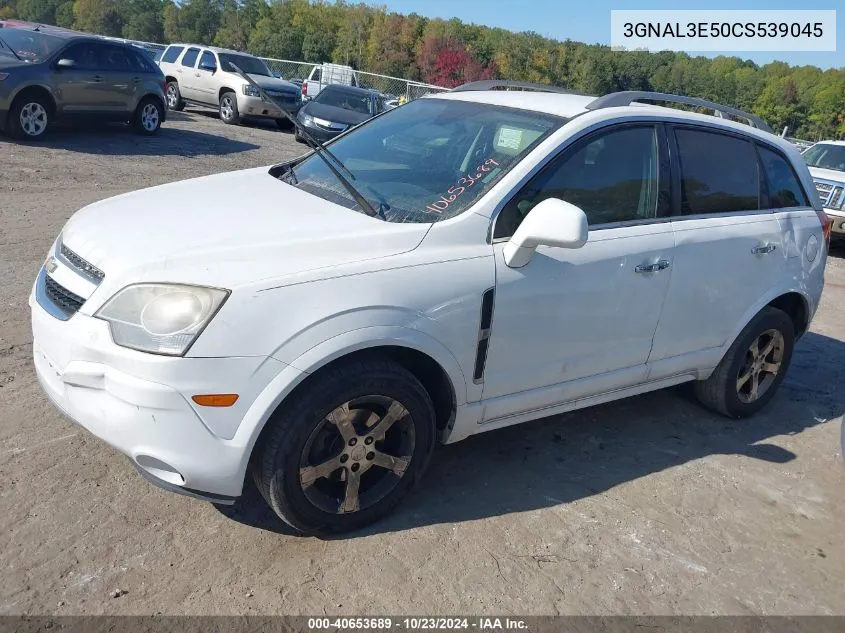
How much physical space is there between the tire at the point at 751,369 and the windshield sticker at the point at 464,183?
212 centimetres

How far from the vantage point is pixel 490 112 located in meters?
4.08

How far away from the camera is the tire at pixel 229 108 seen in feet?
60.4

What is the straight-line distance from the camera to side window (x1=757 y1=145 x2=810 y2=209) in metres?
4.79

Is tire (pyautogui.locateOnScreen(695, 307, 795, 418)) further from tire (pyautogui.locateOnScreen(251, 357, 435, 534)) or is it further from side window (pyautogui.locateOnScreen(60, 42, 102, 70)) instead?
side window (pyautogui.locateOnScreen(60, 42, 102, 70))

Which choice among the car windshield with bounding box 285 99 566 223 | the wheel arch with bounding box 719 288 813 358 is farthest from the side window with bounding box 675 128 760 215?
the car windshield with bounding box 285 99 566 223

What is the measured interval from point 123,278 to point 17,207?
20.1ft

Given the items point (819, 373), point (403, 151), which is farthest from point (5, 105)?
point (819, 373)

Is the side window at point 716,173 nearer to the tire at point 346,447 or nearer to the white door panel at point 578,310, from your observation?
the white door panel at point 578,310

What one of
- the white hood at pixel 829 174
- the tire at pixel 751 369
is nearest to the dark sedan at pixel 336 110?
the white hood at pixel 829 174

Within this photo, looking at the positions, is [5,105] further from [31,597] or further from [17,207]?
[31,597]

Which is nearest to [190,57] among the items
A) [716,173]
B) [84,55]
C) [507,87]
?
[84,55]

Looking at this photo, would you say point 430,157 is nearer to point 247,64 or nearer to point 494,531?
point 494,531

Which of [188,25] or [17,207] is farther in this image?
[188,25]

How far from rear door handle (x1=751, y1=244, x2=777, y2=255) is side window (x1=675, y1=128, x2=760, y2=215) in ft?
0.81
